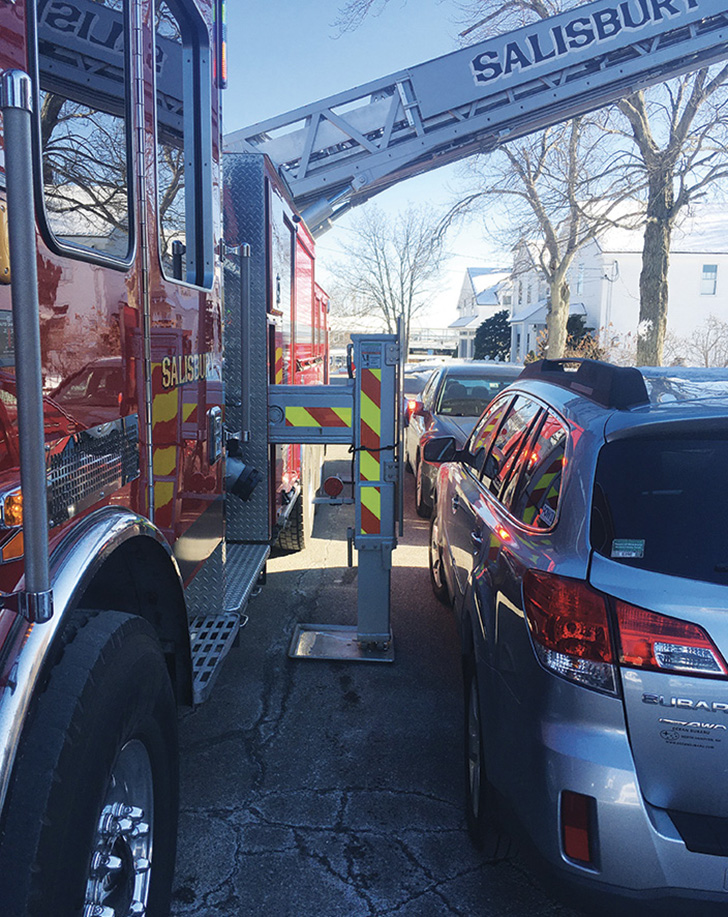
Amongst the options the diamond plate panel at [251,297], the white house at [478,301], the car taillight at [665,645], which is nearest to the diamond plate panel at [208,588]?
the diamond plate panel at [251,297]

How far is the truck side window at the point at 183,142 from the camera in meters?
2.67

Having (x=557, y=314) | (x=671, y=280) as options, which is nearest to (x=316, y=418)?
(x=557, y=314)

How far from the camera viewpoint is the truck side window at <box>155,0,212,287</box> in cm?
Answer: 267

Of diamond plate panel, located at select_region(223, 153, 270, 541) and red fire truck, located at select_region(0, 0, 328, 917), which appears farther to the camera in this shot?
diamond plate panel, located at select_region(223, 153, 270, 541)

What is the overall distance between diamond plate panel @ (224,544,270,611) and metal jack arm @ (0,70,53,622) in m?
2.51

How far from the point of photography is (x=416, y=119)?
689 cm

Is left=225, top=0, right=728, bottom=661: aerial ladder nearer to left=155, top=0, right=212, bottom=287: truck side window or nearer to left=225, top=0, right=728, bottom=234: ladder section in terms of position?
left=225, top=0, right=728, bottom=234: ladder section

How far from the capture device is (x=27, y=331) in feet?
4.25

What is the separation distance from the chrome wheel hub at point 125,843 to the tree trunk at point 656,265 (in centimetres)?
1526

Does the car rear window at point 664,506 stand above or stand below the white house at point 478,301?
below

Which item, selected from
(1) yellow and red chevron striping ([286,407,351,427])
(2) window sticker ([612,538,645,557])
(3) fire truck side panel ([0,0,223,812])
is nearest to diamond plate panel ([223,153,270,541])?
(1) yellow and red chevron striping ([286,407,351,427])

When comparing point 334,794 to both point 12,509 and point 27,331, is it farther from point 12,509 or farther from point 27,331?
point 27,331

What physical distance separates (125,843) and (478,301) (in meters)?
67.2

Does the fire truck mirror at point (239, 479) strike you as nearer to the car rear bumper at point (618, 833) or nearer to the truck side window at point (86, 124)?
the truck side window at point (86, 124)
